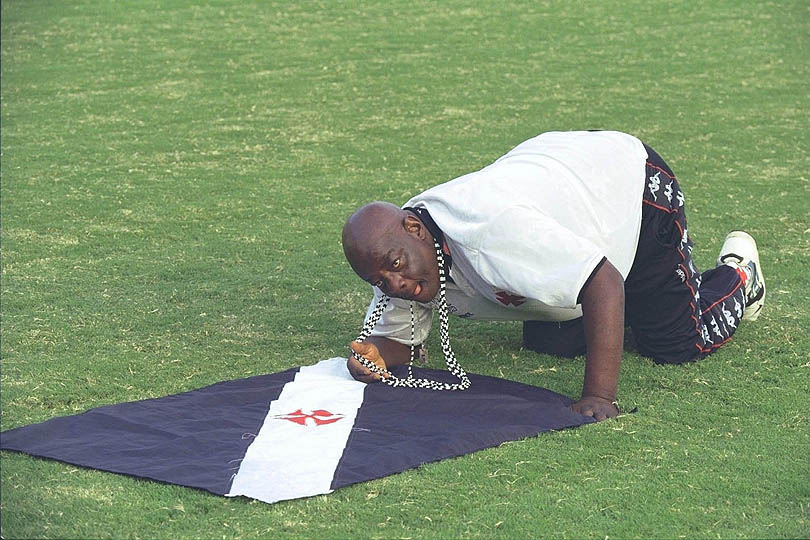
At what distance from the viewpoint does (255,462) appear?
3811mm

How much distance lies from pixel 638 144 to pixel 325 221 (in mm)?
2987

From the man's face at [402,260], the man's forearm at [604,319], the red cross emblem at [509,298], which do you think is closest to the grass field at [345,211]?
the man's forearm at [604,319]

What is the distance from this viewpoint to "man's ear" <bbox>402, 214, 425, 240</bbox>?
425 centimetres

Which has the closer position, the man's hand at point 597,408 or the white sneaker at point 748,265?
the man's hand at point 597,408

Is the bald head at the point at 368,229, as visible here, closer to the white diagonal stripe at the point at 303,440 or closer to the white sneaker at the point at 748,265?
the white diagonal stripe at the point at 303,440

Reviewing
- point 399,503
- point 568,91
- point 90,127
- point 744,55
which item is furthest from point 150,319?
point 744,55

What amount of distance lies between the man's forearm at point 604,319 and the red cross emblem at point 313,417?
972 millimetres

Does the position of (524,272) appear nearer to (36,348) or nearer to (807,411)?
(807,411)

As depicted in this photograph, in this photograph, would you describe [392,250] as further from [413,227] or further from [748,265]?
[748,265]

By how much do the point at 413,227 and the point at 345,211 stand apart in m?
3.48

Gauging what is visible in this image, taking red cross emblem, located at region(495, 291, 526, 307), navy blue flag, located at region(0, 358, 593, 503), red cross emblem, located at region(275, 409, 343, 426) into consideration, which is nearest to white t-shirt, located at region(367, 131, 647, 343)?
red cross emblem, located at region(495, 291, 526, 307)

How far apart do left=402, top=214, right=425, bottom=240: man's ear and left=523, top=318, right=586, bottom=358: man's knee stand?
940mm

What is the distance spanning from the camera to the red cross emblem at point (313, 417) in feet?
13.8

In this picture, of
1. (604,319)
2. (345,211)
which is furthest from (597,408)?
(345,211)
